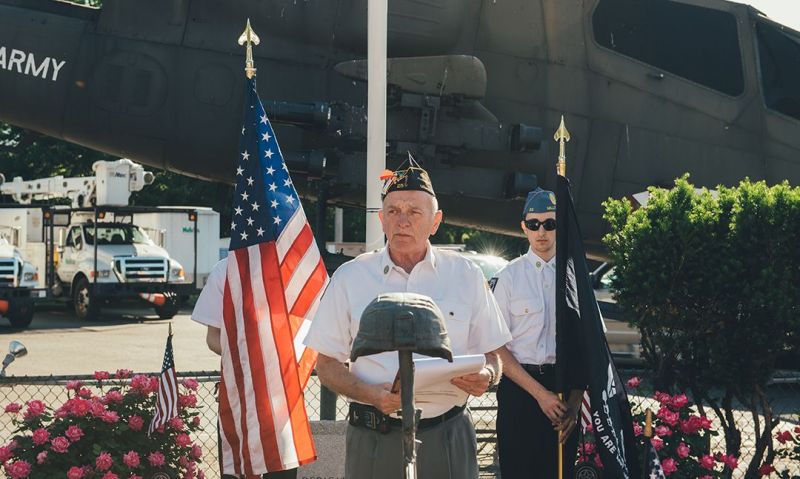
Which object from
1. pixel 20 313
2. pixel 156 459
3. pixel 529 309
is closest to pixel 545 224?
pixel 529 309

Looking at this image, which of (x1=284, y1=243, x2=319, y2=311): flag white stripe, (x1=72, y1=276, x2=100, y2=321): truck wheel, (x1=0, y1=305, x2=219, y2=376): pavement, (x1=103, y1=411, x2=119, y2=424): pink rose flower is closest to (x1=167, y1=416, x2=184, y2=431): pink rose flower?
(x1=103, y1=411, x2=119, y2=424): pink rose flower

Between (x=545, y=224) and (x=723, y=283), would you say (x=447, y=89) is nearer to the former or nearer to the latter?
(x=723, y=283)

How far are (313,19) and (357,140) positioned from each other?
1310 mm

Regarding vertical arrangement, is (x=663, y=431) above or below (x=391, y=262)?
below

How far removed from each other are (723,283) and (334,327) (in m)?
3.10

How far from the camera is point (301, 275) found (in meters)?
5.54

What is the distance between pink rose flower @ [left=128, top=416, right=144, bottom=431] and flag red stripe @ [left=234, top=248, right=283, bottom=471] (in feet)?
3.07

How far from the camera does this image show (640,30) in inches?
A: 434

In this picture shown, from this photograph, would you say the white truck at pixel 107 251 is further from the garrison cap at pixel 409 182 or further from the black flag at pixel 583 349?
the garrison cap at pixel 409 182

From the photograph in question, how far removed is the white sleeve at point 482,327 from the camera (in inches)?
160

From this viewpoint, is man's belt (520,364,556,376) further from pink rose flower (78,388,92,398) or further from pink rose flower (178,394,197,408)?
pink rose flower (78,388,92,398)

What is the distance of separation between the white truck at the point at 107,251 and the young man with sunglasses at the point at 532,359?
17609 mm

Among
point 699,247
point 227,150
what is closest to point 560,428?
point 699,247

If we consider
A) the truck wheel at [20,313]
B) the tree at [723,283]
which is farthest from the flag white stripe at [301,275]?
the truck wheel at [20,313]
